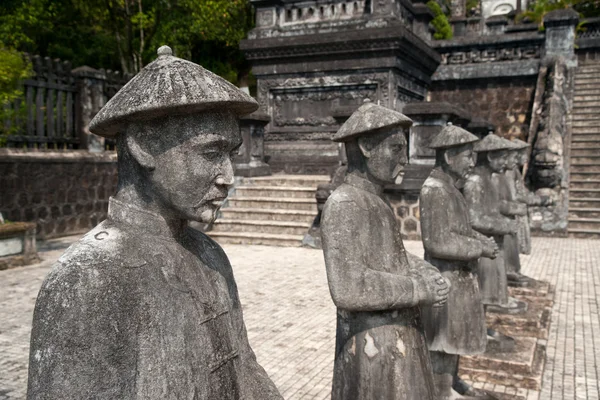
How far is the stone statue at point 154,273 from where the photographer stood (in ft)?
5.12

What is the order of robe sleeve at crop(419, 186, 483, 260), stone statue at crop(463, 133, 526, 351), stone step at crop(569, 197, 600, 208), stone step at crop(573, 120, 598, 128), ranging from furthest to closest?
stone step at crop(573, 120, 598, 128)
stone step at crop(569, 197, 600, 208)
stone statue at crop(463, 133, 526, 351)
robe sleeve at crop(419, 186, 483, 260)

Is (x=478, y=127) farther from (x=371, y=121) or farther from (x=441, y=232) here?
(x=371, y=121)

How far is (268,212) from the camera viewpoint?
12.5 metres

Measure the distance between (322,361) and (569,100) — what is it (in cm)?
1473

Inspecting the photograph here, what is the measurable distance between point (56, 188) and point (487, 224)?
958 cm

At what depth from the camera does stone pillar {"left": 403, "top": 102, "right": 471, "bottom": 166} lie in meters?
11.4

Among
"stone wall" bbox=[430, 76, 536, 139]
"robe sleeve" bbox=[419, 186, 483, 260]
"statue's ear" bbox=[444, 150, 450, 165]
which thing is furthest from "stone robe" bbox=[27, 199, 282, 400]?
"stone wall" bbox=[430, 76, 536, 139]

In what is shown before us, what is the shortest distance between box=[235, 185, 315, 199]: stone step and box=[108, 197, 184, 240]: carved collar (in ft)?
36.6

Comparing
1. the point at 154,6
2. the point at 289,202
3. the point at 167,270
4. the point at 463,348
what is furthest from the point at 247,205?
the point at 154,6

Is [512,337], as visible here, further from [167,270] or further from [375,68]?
[375,68]

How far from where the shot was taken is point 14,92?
944cm

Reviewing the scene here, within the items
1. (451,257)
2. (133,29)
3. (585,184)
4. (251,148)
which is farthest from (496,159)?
(133,29)

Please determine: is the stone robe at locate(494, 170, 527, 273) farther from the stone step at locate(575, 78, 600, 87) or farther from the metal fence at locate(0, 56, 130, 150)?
the stone step at locate(575, 78, 600, 87)

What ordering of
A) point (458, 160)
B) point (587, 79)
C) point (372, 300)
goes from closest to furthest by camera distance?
1. point (372, 300)
2. point (458, 160)
3. point (587, 79)
